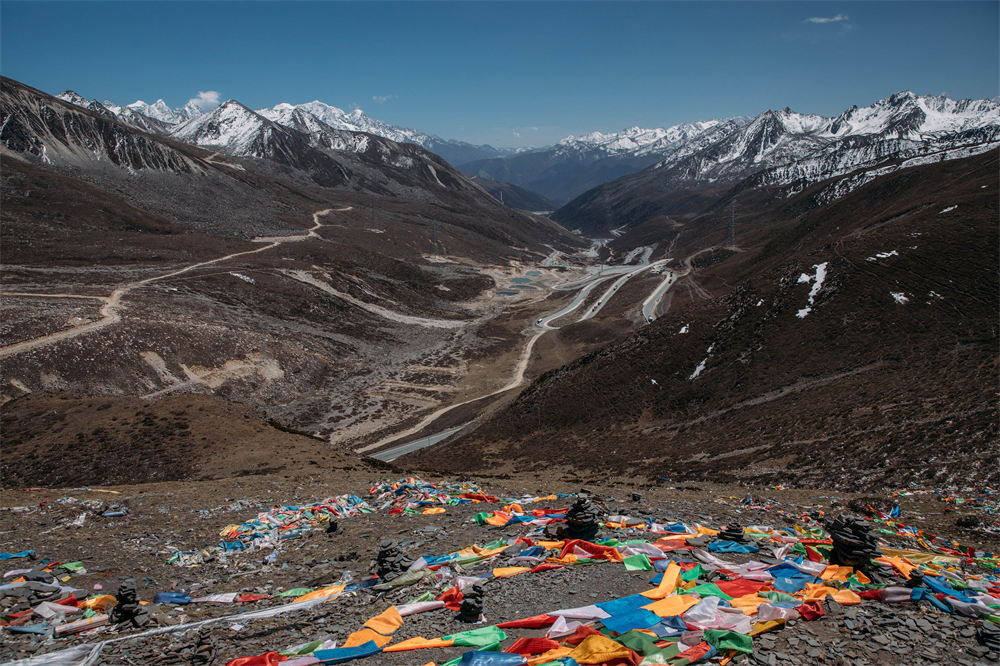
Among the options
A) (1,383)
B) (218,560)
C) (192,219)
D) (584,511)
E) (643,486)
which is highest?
(192,219)

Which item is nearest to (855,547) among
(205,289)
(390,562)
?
(390,562)

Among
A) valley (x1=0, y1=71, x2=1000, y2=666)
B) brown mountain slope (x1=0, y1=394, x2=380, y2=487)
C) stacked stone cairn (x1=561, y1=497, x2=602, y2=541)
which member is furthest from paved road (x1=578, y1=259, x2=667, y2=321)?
stacked stone cairn (x1=561, y1=497, x2=602, y2=541)

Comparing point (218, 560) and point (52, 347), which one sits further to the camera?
point (52, 347)

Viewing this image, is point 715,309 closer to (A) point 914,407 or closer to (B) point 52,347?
(A) point 914,407

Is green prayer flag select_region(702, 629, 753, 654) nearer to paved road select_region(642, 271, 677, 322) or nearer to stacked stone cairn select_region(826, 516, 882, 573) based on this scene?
stacked stone cairn select_region(826, 516, 882, 573)

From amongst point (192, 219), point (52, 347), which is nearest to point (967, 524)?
point (52, 347)

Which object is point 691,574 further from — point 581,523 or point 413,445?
point 413,445

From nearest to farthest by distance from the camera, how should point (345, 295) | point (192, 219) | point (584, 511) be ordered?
1. point (584, 511)
2. point (345, 295)
3. point (192, 219)

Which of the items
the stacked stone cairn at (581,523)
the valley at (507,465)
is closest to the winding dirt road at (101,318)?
the valley at (507,465)
